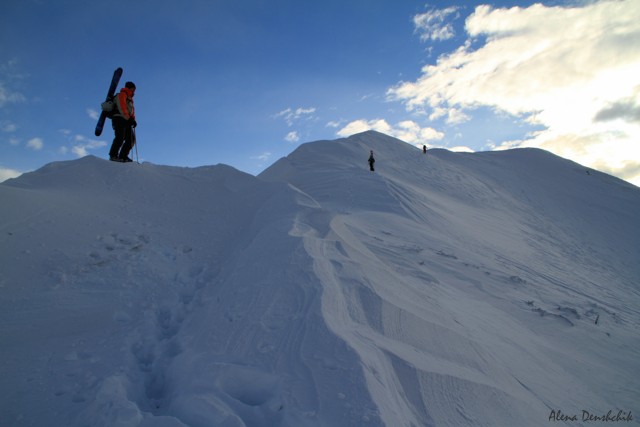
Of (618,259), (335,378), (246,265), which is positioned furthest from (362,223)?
(618,259)

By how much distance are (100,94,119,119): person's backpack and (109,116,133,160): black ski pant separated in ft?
0.37

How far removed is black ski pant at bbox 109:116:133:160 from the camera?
8.42m

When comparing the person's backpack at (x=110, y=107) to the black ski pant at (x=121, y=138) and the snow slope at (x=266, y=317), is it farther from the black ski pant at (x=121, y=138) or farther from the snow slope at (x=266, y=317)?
→ the snow slope at (x=266, y=317)

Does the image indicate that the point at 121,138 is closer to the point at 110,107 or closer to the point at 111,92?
the point at 110,107

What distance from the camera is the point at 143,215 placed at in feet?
21.9

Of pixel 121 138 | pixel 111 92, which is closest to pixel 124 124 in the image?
pixel 121 138

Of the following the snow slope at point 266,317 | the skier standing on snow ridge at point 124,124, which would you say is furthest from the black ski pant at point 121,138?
the snow slope at point 266,317

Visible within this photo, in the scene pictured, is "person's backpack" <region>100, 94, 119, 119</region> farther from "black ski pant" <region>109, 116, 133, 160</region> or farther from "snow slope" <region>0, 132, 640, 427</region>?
"snow slope" <region>0, 132, 640, 427</region>

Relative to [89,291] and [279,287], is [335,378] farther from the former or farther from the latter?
[89,291]

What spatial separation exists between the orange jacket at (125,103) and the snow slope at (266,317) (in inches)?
51.5

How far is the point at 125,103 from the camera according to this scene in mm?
8266

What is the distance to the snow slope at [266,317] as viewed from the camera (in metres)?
2.88

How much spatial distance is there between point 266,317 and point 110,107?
278 inches

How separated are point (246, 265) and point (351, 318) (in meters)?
1.87
